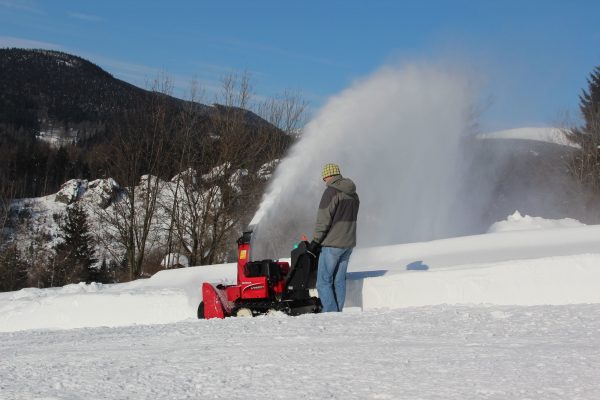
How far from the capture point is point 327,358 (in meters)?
4.85

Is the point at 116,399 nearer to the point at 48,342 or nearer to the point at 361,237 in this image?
the point at 48,342

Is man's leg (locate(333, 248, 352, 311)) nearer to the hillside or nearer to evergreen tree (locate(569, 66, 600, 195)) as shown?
the hillside

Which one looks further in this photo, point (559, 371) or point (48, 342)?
point (48, 342)

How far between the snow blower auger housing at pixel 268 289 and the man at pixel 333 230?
0.58 ft

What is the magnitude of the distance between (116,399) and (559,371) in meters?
2.78

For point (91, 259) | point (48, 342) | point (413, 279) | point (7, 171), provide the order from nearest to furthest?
point (48, 342), point (413, 279), point (91, 259), point (7, 171)

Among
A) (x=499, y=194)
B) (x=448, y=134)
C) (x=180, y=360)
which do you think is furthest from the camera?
(x=499, y=194)

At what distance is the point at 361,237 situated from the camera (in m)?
18.5

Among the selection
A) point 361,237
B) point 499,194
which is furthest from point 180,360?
point 499,194

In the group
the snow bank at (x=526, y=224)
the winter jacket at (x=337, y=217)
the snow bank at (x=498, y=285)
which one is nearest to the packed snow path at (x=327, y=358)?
the snow bank at (x=498, y=285)

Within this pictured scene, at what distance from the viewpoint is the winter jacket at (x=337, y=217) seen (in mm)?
7914

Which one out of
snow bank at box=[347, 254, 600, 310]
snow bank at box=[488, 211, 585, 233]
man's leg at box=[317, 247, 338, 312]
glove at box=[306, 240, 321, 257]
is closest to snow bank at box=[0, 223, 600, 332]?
snow bank at box=[347, 254, 600, 310]

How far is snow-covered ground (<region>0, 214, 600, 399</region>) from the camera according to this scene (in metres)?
4.02

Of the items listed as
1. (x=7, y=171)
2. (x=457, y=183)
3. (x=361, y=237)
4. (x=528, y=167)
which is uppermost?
(x=7, y=171)
